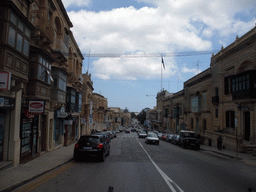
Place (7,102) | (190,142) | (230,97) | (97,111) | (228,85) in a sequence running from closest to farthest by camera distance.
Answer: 1. (7,102)
2. (190,142)
3. (230,97)
4. (228,85)
5. (97,111)

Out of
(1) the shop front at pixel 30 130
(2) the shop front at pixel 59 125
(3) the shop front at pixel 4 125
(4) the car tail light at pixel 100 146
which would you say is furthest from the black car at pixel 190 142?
(3) the shop front at pixel 4 125

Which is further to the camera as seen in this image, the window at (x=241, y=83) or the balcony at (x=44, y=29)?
the window at (x=241, y=83)

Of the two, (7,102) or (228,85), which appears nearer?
(7,102)

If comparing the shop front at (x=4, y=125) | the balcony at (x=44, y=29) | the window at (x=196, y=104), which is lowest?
the shop front at (x=4, y=125)

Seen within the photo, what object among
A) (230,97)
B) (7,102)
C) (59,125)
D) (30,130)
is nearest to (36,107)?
(7,102)

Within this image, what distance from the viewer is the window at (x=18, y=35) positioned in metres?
9.59

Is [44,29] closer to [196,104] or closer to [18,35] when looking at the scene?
[18,35]

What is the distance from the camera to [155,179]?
28.2 ft

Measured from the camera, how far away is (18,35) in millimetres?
10258

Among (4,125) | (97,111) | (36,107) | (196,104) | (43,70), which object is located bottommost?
(4,125)

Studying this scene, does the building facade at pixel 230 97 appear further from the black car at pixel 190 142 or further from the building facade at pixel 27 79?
the building facade at pixel 27 79

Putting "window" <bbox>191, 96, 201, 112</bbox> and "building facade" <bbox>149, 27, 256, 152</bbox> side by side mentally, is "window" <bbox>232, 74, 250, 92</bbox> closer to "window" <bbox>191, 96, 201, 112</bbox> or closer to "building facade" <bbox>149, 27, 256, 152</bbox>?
"building facade" <bbox>149, 27, 256, 152</bbox>

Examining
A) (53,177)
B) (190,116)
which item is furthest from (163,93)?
(53,177)

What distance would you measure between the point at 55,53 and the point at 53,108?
4364 millimetres
